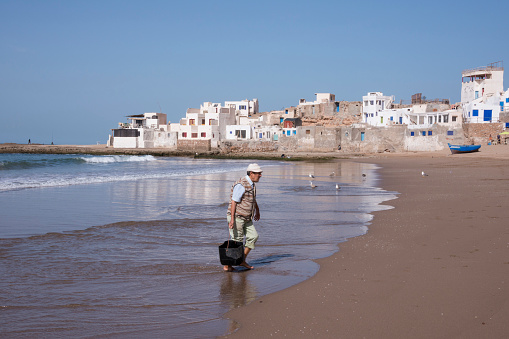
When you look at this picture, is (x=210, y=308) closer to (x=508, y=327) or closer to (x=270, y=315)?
(x=270, y=315)

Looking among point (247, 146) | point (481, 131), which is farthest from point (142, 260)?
point (247, 146)

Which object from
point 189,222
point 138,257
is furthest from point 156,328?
point 189,222

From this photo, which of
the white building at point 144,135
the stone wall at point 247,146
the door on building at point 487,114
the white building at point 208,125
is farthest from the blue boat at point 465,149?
the white building at point 144,135

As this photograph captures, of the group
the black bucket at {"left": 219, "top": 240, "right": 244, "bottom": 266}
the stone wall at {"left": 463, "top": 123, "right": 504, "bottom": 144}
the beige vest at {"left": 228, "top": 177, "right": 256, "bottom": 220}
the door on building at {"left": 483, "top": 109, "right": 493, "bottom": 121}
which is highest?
the door on building at {"left": 483, "top": 109, "right": 493, "bottom": 121}

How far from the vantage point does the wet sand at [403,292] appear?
4254mm

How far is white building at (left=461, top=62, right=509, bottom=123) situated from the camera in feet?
161

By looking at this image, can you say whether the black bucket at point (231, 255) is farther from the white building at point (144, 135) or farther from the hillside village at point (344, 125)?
the white building at point (144, 135)

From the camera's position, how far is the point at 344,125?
67.3 meters

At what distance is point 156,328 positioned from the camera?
14.5 ft

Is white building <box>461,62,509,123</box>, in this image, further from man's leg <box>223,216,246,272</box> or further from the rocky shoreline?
man's leg <box>223,216,246,272</box>

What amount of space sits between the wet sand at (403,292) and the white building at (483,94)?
44.5 m

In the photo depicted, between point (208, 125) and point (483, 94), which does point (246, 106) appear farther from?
point (483, 94)

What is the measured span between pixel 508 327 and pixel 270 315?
82.4 inches

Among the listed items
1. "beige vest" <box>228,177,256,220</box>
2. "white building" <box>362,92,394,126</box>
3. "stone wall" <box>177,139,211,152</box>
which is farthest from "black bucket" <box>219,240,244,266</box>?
"stone wall" <box>177,139,211,152</box>
